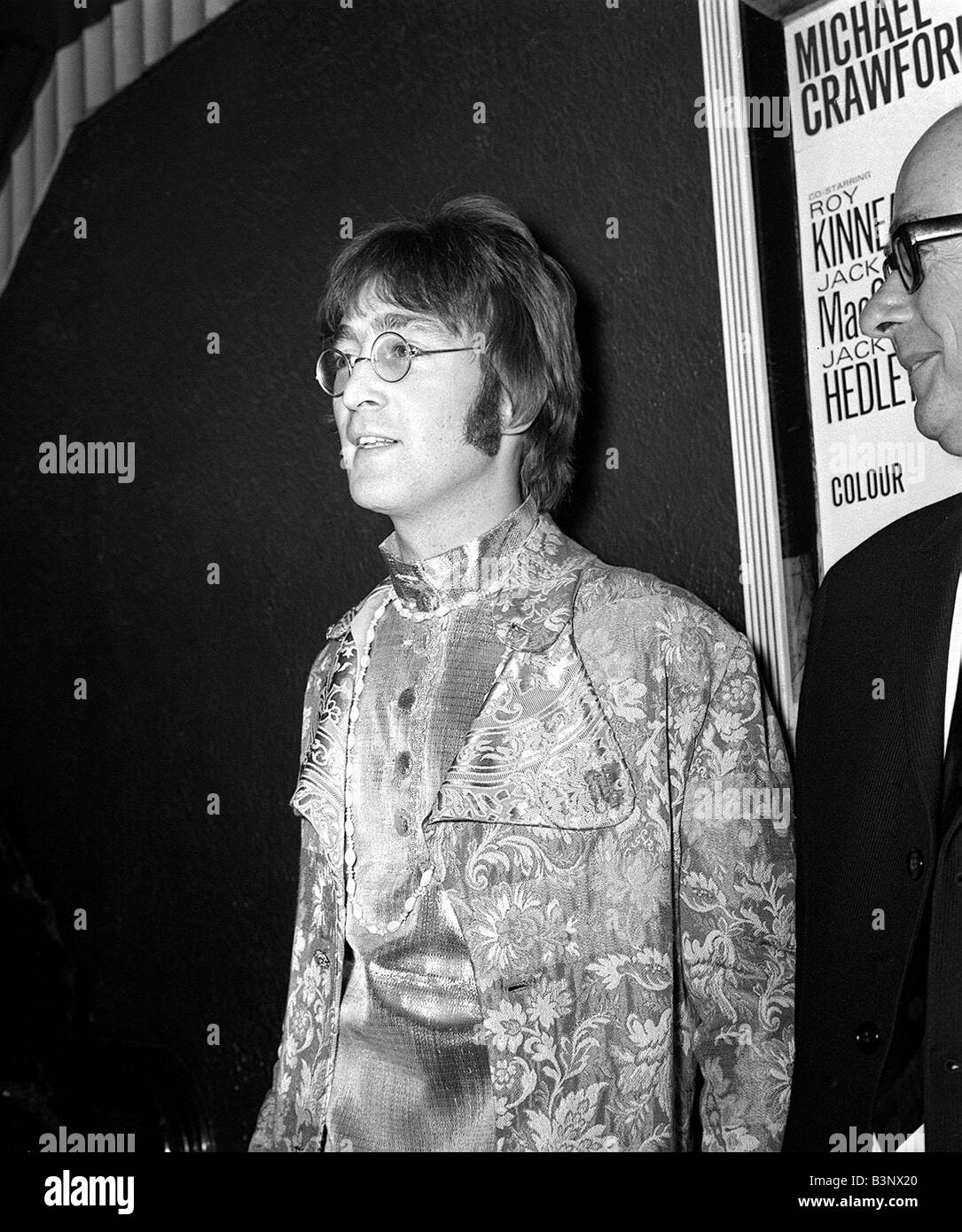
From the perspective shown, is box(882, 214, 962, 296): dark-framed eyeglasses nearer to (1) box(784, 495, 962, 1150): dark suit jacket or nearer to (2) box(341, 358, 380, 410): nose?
(1) box(784, 495, 962, 1150): dark suit jacket

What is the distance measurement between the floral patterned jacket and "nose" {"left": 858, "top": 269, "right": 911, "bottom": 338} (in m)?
0.48

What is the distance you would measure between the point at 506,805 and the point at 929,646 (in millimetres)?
621

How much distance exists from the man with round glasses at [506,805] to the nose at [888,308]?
48 cm

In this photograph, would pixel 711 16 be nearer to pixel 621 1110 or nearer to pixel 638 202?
pixel 638 202

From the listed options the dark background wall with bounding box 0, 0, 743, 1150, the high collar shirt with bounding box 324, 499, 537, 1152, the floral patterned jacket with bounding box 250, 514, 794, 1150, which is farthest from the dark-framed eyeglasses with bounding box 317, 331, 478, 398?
the dark background wall with bounding box 0, 0, 743, 1150

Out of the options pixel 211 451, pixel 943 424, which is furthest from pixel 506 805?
pixel 211 451

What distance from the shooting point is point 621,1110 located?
1.80m

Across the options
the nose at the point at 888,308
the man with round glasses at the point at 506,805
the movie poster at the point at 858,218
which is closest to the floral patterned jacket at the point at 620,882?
the man with round glasses at the point at 506,805

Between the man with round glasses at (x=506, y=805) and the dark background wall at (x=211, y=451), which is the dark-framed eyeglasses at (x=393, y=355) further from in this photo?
the dark background wall at (x=211, y=451)

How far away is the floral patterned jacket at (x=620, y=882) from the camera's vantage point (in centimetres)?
181

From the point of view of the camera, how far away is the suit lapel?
1604mm

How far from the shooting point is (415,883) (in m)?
1.91

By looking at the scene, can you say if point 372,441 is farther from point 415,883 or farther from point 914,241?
point 914,241
